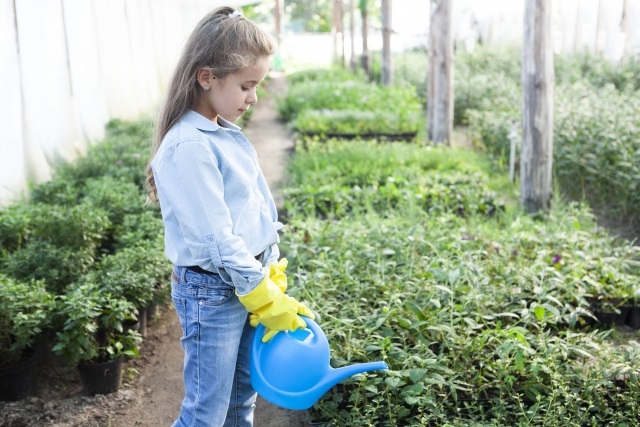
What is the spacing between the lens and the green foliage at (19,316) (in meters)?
2.84

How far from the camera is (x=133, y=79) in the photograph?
9992 mm

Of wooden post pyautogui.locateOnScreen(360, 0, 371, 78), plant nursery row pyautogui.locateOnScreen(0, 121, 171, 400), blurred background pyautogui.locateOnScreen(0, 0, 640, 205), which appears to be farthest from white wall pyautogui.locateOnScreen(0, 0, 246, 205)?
wooden post pyautogui.locateOnScreen(360, 0, 371, 78)

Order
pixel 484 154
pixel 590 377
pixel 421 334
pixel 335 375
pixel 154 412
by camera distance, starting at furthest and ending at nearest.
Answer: pixel 484 154, pixel 154 412, pixel 421 334, pixel 590 377, pixel 335 375

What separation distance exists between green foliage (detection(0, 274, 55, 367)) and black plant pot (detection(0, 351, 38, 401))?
39 millimetres

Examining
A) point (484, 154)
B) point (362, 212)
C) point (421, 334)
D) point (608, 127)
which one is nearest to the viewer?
point (421, 334)

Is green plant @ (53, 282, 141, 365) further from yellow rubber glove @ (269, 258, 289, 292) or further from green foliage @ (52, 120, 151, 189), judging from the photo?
green foliage @ (52, 120, 151, 189)

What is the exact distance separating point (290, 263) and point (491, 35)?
18.8 meters

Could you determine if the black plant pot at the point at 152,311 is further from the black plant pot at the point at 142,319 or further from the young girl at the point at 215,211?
the young girl at the point at 215,211

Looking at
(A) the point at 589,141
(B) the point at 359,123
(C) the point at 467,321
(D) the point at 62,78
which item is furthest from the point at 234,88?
(B) the point at 359,123

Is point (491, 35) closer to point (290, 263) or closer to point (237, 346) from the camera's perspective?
point (290, 263)

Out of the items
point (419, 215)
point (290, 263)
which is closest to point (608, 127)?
point (419, 215)

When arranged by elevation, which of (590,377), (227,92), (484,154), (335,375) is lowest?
(484,154)

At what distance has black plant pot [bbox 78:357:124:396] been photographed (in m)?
3.11

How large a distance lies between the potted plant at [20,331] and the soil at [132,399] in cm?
8
